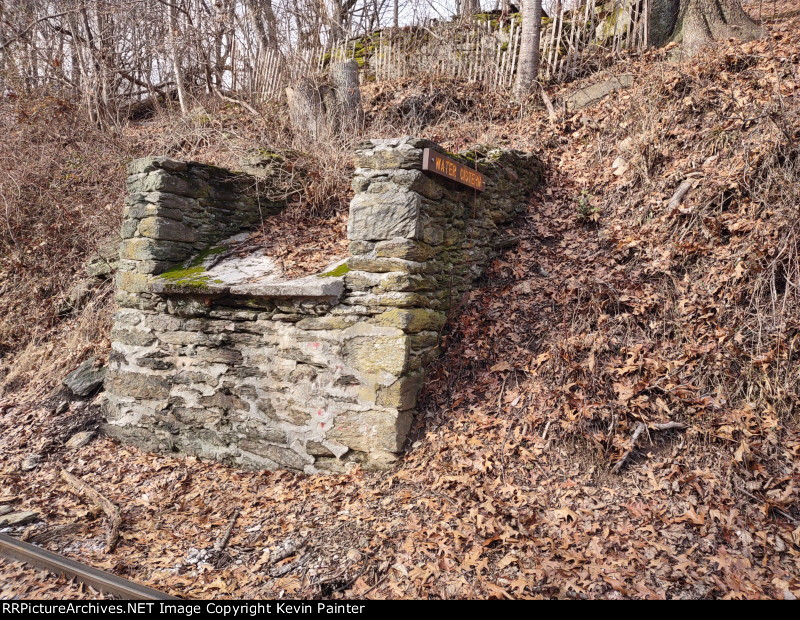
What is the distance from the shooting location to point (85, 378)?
6316mm

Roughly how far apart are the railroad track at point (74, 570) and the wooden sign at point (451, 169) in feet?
12.4

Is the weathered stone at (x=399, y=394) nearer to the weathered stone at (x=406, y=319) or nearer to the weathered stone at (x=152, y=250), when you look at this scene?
the weathered stone at (x=406, y=319)

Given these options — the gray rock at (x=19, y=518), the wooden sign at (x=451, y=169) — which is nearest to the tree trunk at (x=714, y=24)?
the wooden sign at (x=451, y=169)

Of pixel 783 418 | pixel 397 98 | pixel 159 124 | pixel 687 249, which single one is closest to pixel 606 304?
pixel 687 249

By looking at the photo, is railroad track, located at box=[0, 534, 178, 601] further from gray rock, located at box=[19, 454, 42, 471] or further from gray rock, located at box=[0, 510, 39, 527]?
gray rock, located at box=[19, 454, 42, 471]

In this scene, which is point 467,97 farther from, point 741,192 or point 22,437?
point 22,437

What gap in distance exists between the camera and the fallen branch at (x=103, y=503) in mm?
4012

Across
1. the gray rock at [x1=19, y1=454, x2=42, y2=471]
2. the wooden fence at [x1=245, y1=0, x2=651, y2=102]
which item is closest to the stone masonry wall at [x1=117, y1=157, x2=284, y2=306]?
the gray rock at [x1=19, y1=454, x2=42, y2=471]

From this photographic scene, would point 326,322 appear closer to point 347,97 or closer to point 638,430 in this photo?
Answer: point 638,430

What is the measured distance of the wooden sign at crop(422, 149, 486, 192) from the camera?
14.5 ft

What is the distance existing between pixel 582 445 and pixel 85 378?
595cm

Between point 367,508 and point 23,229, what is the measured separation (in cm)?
808

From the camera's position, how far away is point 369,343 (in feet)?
14.5

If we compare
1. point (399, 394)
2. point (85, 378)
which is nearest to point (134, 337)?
point (85, 378)
